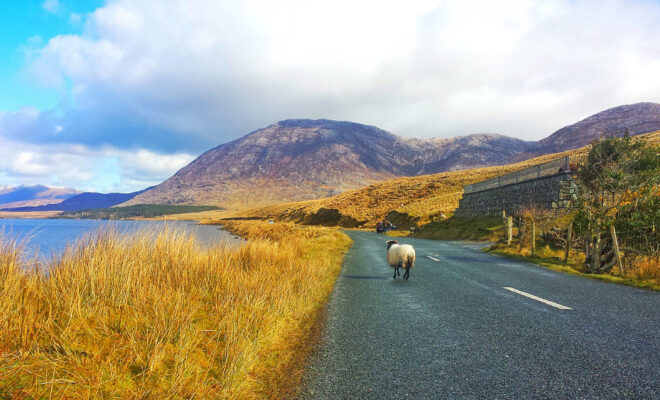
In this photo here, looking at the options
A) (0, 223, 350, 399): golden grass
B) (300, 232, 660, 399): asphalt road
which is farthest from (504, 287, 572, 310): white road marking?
(0, 223, 350, 399): golden grass

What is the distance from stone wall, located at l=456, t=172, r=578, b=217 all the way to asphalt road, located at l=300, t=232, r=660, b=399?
679 inches

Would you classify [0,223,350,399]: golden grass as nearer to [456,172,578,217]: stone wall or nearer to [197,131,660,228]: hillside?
[456,172,578,217]: stone wall

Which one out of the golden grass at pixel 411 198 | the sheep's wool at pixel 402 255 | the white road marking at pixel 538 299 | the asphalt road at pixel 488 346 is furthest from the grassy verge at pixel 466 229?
the asphalt road at pixel 488 346

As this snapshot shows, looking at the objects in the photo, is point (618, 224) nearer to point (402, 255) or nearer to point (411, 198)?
point (402, 255)

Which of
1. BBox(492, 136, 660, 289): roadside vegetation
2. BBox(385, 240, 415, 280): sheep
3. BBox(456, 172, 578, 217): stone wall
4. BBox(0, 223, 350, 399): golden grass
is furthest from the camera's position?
BBox(456, 172, 578, 217): stone wall

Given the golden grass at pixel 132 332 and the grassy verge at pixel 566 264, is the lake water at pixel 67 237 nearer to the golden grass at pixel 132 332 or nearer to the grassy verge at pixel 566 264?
the golden grass at pixel 132 332

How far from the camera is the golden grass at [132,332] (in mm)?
2863

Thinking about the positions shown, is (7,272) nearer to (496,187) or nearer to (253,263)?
(253,263)

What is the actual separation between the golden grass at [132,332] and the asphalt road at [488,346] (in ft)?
2.41

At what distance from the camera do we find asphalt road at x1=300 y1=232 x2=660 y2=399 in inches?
132

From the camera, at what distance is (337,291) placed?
884 centimetres

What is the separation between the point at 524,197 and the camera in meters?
33.0

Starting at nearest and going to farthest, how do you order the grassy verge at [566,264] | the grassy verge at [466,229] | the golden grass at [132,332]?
1. the golden grass at [132,332]
2. the grassy verge at [566,264]
3. the grassy verge at [466,229]

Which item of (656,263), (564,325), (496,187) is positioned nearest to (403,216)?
(496,187)
